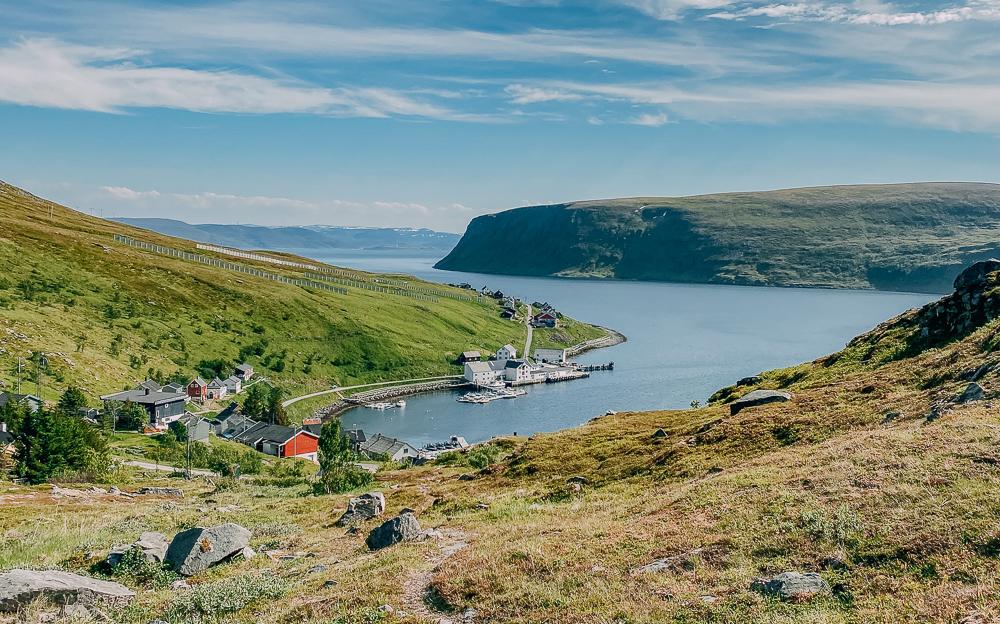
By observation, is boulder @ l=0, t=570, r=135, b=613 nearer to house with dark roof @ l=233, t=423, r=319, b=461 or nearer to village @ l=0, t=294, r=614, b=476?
village @ l=0, t=294, r=614, b=476

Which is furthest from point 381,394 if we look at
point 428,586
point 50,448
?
point 428,586

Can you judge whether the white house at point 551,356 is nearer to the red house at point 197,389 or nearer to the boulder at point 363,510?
the red house at point 197,389

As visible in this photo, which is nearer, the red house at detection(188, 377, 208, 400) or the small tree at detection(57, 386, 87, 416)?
the small tree at detection(57, 386, 87, 416)

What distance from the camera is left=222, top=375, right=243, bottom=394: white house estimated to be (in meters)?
124

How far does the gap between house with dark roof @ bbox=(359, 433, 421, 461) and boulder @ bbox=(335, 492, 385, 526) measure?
63857 millimetres

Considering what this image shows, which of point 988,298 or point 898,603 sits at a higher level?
point 988,298

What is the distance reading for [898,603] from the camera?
13.8 meters

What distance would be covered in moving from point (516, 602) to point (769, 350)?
622 ft

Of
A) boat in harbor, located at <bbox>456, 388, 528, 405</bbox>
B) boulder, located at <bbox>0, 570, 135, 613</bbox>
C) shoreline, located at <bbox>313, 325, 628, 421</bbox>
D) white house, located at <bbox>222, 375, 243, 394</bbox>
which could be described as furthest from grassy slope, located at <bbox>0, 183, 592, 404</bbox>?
boulder, located at <bbox>0, 570, 135, 613</bbox>

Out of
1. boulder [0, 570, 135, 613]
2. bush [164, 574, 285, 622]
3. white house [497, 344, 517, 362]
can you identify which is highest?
boulder [0, 570, 135, 613]

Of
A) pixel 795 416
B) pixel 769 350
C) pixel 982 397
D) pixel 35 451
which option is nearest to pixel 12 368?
pixel 35 451

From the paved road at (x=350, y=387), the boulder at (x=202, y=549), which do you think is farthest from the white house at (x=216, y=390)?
the boulder at (x=202, y=549)

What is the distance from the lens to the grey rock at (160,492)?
50.5 meters

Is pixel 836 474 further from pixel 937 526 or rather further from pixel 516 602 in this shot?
pixel 516 602
